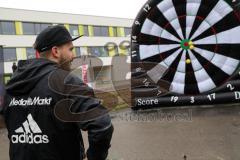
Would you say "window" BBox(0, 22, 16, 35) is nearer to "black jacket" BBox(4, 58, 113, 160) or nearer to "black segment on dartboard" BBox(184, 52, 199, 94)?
"black segment on dartboard" BBox(184, 52, 199, 94)

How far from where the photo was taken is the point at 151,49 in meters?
6.89

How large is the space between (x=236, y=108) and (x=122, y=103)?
2994mm

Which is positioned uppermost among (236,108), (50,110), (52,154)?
(50,110)

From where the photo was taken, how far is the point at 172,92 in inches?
281

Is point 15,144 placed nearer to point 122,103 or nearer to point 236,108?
point 236,108

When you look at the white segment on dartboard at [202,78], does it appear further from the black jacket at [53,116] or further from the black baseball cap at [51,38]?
the black jacket at [53,116]

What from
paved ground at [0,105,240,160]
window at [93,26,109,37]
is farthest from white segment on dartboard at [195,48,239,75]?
window at [93,26,109,37]

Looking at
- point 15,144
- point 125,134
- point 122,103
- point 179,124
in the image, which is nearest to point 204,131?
point 179,124

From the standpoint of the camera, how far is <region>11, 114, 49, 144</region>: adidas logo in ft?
7.29

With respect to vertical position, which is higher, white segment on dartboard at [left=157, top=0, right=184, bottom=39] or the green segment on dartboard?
white segment on dartboard at [left=157, top=0, right=184, bottom=39]

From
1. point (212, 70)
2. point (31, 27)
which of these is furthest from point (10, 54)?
point (212, 70)

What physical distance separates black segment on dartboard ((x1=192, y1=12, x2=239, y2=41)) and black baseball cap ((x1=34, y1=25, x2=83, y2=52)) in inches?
162

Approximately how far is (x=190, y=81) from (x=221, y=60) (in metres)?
0.70

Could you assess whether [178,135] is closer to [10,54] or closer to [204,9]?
[204,9]
